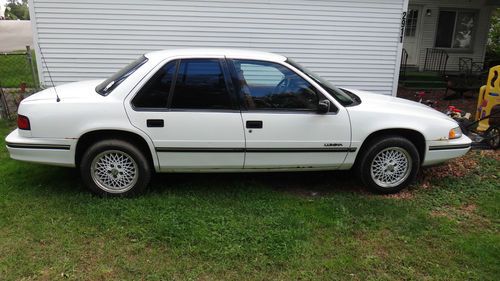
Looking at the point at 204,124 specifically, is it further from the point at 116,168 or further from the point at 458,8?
the point at 458,8

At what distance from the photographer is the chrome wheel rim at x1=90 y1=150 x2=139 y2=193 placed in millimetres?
4301

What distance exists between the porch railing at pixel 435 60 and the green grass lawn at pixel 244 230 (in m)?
10.8

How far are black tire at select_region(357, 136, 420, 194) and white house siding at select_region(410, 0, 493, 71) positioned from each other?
1130 cm

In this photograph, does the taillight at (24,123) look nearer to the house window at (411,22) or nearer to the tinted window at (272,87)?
the tinted window at (272,87)

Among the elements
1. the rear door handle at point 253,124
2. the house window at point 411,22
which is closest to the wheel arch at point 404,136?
the rear door handle at point 253,124

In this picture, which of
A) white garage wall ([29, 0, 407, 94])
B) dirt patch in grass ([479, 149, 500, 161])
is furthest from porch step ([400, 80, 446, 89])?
dirt patch in grass ([479, 149, 500, 161])

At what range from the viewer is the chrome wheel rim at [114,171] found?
14.1ft

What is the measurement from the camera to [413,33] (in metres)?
14.7

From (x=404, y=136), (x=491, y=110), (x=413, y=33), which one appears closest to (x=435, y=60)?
(x=413, y=33)

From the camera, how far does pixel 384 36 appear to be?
9.60 metres

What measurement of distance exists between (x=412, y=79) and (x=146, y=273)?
11.8 meters

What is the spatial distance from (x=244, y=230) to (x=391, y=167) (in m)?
1.94

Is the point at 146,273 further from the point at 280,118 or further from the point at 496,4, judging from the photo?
the point at 496,4

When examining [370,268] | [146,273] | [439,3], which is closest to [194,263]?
[146,273]
